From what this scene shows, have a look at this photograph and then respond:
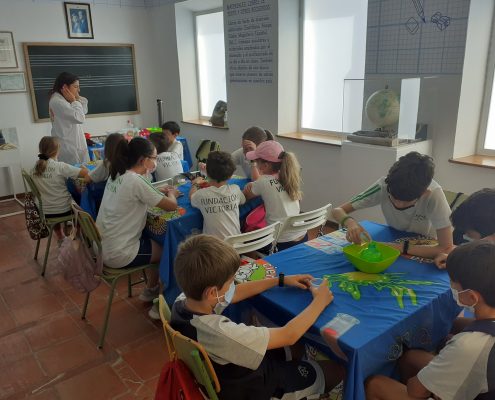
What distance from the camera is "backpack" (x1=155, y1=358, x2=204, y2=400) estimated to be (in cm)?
121

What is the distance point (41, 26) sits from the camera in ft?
15.9

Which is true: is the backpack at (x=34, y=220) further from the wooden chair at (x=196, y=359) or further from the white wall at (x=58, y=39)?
the wooden chair at (x=196, y=359)

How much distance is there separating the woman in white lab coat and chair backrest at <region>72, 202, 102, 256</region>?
186cm

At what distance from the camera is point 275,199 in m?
2.48

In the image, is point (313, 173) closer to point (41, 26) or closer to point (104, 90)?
point (104, 90)

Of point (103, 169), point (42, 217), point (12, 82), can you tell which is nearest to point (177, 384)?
point (103, 169)

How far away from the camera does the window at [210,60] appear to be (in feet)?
17.3

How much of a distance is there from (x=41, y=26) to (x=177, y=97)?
1752 mm

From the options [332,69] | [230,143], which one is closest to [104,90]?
[230,143]

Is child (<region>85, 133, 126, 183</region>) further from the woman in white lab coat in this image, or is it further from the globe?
the globe

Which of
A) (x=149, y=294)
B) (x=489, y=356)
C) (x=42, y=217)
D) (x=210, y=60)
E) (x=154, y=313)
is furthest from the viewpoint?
(x=210, y=60)

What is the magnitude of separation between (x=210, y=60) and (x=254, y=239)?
3856 millimetres

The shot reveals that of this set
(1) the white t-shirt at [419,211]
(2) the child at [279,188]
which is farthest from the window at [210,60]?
(1) the white t-shirt at [419,211]

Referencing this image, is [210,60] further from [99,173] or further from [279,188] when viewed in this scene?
[279,188]
